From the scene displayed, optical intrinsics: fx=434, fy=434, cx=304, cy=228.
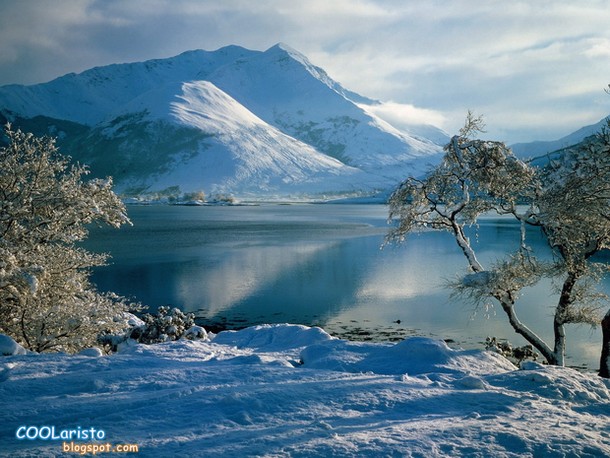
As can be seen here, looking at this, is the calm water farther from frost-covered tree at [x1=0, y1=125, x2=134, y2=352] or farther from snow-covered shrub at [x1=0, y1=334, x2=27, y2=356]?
snow-covered shrub at [x1=0, y1=334, x2=27, y2=356]

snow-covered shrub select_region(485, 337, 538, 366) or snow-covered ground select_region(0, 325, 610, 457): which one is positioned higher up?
snow-covered ground select_region(0, 325, 610, 457)

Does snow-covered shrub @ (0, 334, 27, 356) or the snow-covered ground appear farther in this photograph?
snow-covered shrub @ (0, 334, 27, 356)

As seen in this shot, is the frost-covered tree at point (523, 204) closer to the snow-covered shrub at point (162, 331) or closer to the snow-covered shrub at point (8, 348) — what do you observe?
the snow-covered shrub at point (162, 331)

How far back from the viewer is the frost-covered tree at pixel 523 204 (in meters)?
15.6

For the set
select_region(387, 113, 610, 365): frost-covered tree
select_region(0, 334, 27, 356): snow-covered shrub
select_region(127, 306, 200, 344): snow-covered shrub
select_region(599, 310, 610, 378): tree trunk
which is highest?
select_region(387, 113, 610, 365): frost-covered tree

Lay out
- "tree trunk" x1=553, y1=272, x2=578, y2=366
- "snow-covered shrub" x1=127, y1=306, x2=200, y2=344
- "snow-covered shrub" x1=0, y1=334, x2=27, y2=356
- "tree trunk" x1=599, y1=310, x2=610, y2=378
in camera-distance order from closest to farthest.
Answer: "snow-covered shrub" x1=0, y1=334, x2=27, y2=356
"tree trunk" x1=599, y1=310, x2=610, y2=378
"tree trunk" x1=553, y1=272, x2=578, y2=366
"snow-covered shrub" x1=127, y1=306, x2=200, y2=344

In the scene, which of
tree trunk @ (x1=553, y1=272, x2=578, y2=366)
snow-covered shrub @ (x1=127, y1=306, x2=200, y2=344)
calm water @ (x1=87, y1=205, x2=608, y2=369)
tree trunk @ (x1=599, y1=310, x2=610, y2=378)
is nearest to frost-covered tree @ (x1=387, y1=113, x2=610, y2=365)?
tree trunk @ (x1=553, y1=272, x2=578, y2=366)

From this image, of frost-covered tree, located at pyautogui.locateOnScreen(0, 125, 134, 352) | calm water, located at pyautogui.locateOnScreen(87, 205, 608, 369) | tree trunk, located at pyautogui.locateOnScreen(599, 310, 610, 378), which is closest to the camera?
tree trunk, located at pyautogui.locateOnScreen(599, 310, 610, 378)

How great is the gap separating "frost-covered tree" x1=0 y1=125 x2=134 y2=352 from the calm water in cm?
1683

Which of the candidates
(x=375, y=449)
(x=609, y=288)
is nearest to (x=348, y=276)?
(x=609, y=288)

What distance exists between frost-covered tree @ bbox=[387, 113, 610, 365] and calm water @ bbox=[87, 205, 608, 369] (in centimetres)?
347

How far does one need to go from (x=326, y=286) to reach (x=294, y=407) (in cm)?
4329

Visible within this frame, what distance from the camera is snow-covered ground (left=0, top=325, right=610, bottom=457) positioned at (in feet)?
23.9

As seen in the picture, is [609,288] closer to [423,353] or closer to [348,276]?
[348,276]
